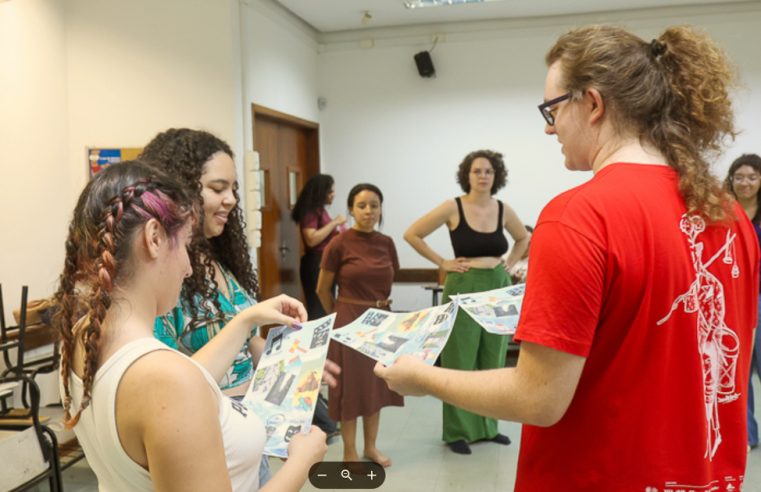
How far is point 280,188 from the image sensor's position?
17.1 ft

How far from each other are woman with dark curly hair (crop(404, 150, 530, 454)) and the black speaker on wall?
228cm

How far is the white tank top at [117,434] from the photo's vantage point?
33.3 inches

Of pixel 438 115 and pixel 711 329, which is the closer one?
pixel 711 329

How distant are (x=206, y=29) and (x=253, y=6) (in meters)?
0.55

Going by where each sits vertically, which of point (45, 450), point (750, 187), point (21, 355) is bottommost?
point (45, 450)

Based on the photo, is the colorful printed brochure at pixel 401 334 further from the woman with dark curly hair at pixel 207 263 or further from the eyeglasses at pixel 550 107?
the eyeglasses at pixel 550 107

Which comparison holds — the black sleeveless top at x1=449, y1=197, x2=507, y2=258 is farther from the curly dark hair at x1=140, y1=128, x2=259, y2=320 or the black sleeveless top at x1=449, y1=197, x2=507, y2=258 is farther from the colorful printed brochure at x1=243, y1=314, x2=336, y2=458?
the colorful printed brochure at x1=243, y1=314, x2=336, y2=458

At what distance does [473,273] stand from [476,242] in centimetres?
19

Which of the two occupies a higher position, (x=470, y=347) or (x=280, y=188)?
(x=280, y=188)

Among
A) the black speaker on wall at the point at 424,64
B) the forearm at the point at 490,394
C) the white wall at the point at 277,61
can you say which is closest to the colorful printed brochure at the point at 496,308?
the forearm at the point at 490,394

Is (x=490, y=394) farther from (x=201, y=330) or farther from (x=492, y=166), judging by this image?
(x=492, y=166)

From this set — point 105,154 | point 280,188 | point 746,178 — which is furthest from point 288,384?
point 280,188

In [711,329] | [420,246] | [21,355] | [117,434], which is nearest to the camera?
[117,434]

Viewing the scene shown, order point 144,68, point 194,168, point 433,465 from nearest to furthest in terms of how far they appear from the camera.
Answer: point 194,168 → point 433,465 → point 144,68
